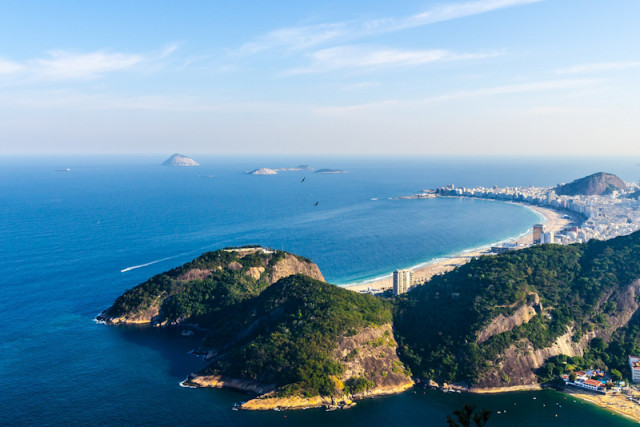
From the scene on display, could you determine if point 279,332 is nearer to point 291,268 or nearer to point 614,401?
point 291,268

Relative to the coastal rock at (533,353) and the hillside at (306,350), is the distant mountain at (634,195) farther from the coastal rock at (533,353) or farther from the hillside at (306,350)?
the hillside at (306,350)

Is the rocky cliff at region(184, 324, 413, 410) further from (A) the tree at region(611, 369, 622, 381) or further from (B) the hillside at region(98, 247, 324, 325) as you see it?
(A) the tree at region(611, 369, 622, 381)

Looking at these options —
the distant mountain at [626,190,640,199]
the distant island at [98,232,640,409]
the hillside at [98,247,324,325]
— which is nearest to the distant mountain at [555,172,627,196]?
the distant mountain at [626,190,640,199]

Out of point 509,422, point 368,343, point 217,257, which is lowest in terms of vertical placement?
point 509,422

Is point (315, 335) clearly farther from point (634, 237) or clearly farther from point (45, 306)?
point (634, 237)

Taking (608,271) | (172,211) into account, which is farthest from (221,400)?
(172,211)

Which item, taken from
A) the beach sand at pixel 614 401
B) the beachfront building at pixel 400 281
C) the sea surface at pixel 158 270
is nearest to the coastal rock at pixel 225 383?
the sea surface at pixel 158 270

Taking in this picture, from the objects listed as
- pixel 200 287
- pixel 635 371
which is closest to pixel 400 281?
pixel 200 287
